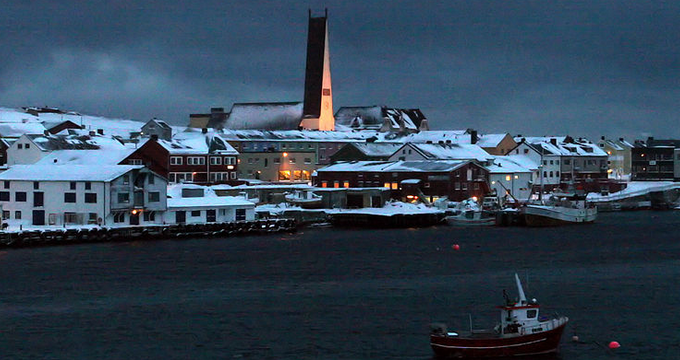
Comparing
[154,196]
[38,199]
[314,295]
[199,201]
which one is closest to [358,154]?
[199,201]

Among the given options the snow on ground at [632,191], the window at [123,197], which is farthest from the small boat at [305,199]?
the snow on ground at [632,191]

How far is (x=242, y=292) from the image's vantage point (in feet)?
118

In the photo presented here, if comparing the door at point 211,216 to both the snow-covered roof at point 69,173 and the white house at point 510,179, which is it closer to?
the snow-covered roof at point 69,173

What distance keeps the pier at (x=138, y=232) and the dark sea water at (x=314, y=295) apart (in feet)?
4.91

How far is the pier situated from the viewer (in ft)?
164

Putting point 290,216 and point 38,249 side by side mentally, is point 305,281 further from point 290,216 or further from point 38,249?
point 290,216

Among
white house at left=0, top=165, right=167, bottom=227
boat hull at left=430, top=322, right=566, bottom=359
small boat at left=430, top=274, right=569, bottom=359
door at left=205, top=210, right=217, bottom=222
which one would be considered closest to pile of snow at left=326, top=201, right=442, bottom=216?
door at left=205, top=210, right=217, bottom=222

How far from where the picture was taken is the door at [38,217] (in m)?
55.6

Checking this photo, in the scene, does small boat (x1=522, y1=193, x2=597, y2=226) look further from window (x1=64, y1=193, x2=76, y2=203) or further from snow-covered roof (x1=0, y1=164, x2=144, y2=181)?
window (x1=64, y1=193, x2=76, y2=203)

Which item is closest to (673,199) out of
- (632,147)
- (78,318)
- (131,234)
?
(632,147)

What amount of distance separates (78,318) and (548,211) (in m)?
43.9

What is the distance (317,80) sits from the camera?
406 feet

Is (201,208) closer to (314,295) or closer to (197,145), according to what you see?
(197,145)

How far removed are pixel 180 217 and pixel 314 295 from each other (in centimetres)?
2455
